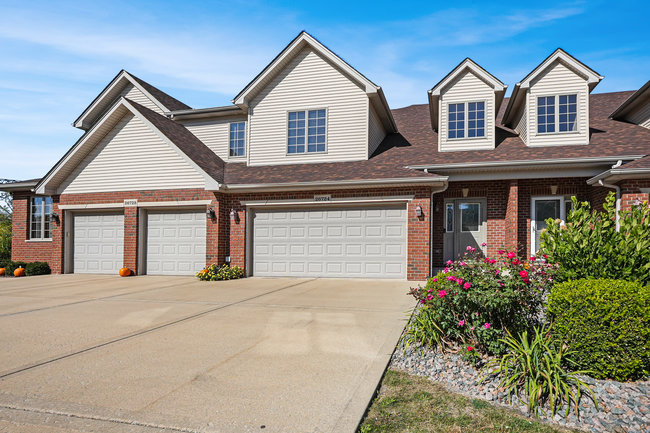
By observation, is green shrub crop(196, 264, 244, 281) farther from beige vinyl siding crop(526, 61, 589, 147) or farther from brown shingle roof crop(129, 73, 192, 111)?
beige vinyl siding crop(526, 61, 589, 147)

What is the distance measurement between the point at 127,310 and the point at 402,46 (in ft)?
28.2

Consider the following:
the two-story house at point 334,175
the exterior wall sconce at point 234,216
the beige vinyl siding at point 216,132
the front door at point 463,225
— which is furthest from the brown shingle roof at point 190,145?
the front door at point 463,225

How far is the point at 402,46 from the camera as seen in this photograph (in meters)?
9.93

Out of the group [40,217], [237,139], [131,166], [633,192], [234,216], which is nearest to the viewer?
[633,192]

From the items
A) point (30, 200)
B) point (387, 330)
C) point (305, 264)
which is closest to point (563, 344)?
point (387, 330)

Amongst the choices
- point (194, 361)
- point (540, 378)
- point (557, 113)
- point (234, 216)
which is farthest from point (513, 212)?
point (194, 361)

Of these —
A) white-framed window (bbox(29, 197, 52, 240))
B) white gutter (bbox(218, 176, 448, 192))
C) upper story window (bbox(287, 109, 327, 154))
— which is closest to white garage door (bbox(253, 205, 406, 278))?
white gutter (bbox(218, 176, 448, 192))

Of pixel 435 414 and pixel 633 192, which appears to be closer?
pixel 435 414

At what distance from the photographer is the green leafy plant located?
3553 millimetres

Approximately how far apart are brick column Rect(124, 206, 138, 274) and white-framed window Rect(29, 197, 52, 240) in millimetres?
5000

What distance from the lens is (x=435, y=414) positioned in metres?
3.42

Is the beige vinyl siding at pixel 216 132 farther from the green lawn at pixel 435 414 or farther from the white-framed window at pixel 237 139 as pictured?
the green lawn at pixel 435 414

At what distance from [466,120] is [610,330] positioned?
10.8 metres

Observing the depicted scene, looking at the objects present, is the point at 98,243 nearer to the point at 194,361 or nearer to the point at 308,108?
the point at 308,108
